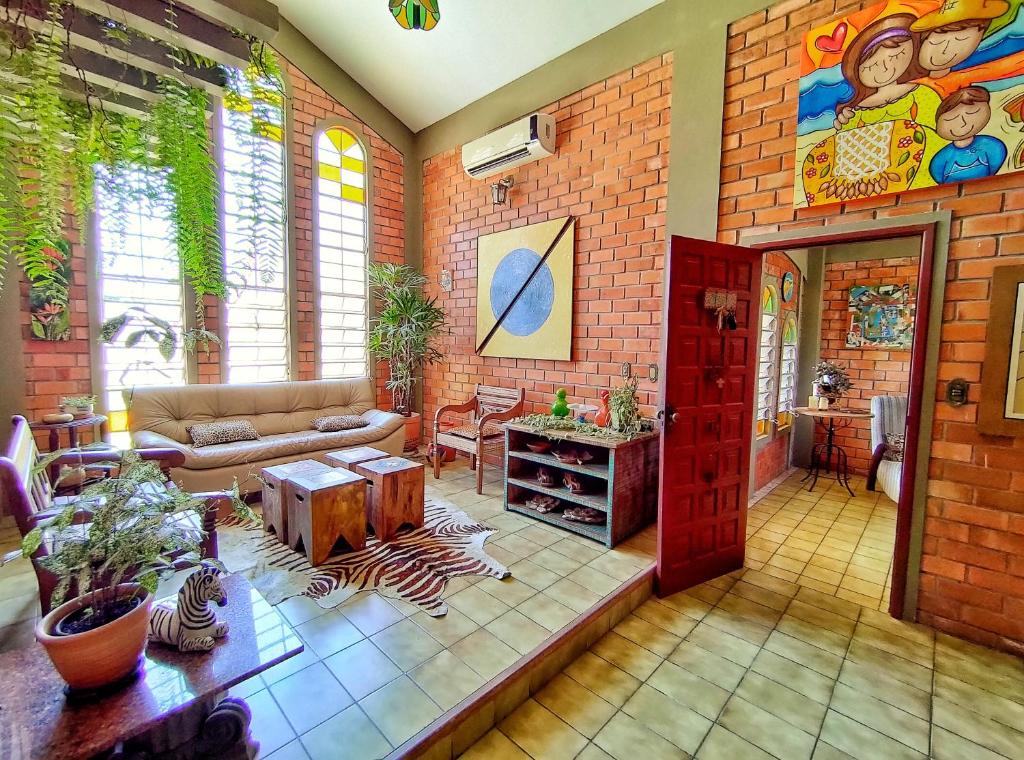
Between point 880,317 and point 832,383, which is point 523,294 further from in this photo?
point 880,317

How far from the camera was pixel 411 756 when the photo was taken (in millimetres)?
1434

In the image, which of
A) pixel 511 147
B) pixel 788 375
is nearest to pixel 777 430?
pixel 788 375

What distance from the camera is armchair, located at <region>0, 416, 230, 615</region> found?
177 cm

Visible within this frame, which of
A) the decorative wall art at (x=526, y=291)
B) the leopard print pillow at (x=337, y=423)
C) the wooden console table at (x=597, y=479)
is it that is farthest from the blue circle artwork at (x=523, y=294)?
the leopard print pillow at (x=337, y=423)

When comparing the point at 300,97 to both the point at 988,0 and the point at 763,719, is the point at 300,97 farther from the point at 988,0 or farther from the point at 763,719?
the point at 763,719

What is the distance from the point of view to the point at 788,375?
473 centimetres

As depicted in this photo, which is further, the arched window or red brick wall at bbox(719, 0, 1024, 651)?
the arched window

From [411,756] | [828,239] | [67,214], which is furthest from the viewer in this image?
[67,214]

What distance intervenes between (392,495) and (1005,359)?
10.4 ft

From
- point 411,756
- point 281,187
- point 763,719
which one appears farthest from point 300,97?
point 763,719

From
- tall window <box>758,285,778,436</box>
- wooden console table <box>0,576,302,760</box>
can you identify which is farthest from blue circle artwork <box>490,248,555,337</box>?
wooden console table <box>0,576,302,760</box>

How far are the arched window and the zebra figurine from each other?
4629 millimetres

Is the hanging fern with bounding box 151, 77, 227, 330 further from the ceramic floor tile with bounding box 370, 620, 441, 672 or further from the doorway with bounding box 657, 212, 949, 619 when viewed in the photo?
the doorway with bounding box 657, 212, 949, 619

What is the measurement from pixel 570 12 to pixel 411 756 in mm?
4303
